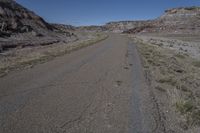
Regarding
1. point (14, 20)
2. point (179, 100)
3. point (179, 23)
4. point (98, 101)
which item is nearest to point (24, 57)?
point (98, 101)

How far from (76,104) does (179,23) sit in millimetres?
110439

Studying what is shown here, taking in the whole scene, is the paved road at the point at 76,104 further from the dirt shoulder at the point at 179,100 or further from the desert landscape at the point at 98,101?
the dirt shoulder at the point at 179,100

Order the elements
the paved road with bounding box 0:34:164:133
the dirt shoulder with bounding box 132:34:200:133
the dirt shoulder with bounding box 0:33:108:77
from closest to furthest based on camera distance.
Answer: the paved road with bounding box 0:34:164:133 → the dirt shoulder with bounding box 132:34:200:133 → the dirt shoulder with bounding box 0:33:108:77

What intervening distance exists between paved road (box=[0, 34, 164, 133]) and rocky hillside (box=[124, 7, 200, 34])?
94.7m

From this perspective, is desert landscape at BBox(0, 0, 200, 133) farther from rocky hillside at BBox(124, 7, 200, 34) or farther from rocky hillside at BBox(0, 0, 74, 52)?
rocky hillside at BBox(124, 7, 200, 34)

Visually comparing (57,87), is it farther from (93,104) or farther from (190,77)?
(190,77)

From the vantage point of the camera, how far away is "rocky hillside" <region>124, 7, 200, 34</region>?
101812 mm

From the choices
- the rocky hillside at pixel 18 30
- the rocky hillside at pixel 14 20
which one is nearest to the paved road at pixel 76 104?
the rocky hillside at pixel 18 30

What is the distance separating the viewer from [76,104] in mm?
7230

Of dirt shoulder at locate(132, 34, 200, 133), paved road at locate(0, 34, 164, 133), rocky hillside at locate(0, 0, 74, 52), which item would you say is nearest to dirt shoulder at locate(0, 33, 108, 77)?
paved road at locate(0, 34, 164, 133)

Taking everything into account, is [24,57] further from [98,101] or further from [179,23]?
[179,23]

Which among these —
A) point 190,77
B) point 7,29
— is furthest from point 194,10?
point 190,77

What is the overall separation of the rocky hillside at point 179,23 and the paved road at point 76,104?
94656 mm

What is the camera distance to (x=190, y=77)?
11.7m
